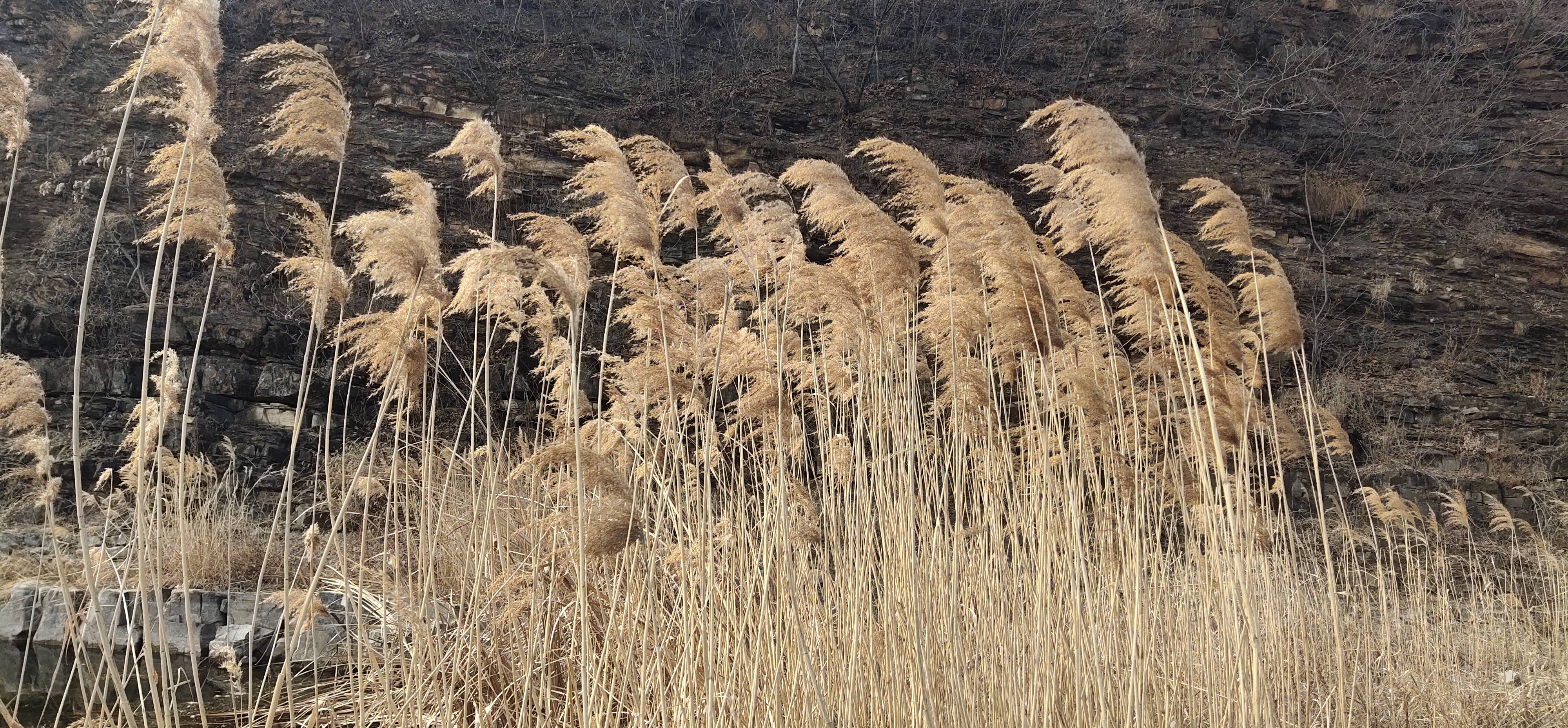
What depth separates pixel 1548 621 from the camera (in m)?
5.85

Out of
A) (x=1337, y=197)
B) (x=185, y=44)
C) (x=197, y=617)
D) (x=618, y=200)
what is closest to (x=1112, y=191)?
(x=618, y=200)

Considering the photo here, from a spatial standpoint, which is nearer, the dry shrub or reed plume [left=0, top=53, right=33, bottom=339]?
reed plume [left=0, top=53, right=33, bottom=339]

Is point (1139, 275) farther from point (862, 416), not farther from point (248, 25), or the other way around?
point (248, 25)

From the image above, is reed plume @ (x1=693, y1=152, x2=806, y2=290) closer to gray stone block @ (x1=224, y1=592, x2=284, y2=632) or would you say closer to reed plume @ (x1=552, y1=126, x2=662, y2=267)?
reed plume @ (x1=552, y1=126, x2=662, y2=267)

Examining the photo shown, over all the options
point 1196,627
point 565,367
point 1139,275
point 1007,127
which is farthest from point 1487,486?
point 565,367

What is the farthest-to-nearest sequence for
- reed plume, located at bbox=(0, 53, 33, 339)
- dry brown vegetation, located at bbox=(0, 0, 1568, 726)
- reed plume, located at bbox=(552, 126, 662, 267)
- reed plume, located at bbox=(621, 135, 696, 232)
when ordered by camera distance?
reed plume, located at bbox=(621, 135, 696, 232), reed plume, located at bbox=(552, 126, 662, 267), dry brown vegetation, located at bbox=(0, 0, 1568, 726), reed plume, located at bbox=(0, 53, 33, 339)

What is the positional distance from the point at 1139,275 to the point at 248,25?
42.4 ft

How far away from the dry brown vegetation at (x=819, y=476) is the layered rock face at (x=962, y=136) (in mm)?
5525

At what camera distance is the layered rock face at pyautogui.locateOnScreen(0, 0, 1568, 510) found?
30.5 feet

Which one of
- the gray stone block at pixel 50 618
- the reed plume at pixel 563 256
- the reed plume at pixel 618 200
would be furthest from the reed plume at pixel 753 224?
the gray stone block at pixel 50 618

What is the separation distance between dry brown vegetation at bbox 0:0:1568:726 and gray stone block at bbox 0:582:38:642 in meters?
2.90

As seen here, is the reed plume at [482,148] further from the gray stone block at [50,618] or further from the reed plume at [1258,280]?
the gray stone block at [50,618]

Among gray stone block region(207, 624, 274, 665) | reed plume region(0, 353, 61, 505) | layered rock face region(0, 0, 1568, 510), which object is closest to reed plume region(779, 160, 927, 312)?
reed plume region(0, 353, 61, 505)

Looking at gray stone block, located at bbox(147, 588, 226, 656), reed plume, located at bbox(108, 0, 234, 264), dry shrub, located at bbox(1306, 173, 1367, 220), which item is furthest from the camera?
dry shrub, located at bbox(1306, 173, 1367, 220)
